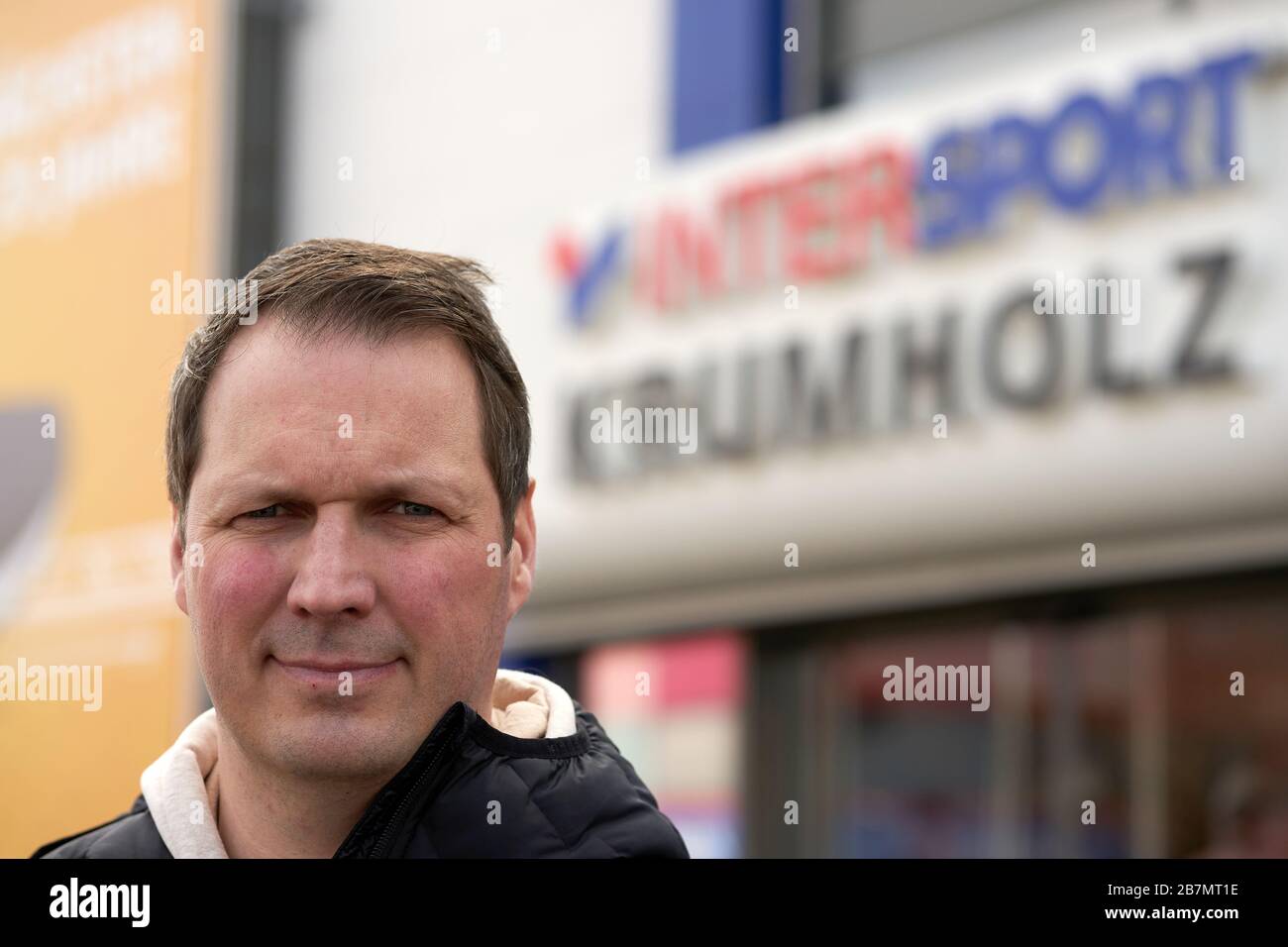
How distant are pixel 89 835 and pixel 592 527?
7314mm

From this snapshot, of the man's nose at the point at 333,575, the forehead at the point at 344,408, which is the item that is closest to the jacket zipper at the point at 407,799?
the man's nose at the point at 333,575

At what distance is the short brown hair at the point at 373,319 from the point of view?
163 centimetres

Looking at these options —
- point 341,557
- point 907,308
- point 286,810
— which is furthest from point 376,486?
point 907,308

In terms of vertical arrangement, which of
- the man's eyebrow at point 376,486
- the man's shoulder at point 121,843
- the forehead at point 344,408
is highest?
the forehead at point 344,408

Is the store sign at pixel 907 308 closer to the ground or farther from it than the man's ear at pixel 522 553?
farther from it

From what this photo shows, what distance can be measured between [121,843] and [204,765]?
0.44 feet

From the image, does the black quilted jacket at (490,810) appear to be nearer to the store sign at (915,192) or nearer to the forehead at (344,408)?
the forehead at (344,408)

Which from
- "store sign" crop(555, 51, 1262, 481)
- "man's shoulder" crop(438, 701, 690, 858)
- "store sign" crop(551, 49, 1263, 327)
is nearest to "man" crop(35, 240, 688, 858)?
"man's shoulder" crop(438, 701, 690, 858)

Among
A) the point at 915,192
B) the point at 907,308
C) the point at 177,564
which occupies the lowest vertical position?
the point at 177,564

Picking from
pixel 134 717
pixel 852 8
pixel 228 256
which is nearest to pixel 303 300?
pixel 852 8

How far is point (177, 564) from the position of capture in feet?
5.69

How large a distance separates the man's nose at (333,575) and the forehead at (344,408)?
1.9 inches

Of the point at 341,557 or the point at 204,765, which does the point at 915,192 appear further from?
the point at 341,557

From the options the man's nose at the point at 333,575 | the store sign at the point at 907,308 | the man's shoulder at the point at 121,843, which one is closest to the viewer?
the man's nose at the point at 333,575
